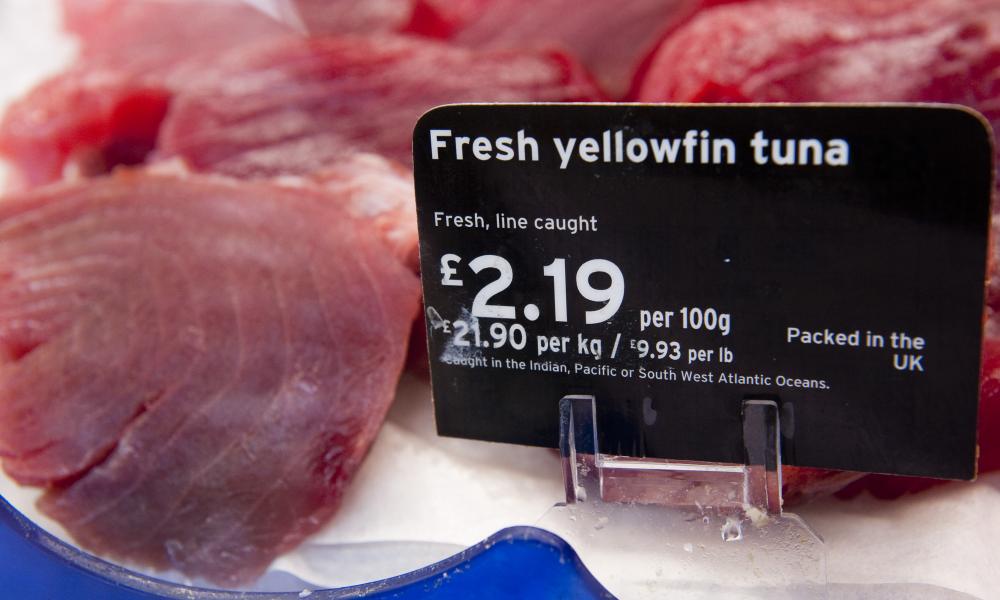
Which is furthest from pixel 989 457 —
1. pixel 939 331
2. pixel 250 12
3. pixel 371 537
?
pixel 250 12

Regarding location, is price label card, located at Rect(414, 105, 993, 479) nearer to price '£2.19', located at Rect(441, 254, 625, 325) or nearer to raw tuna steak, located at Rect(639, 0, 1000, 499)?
price '£2.19', located at Rect(441, 254, 625, 325)

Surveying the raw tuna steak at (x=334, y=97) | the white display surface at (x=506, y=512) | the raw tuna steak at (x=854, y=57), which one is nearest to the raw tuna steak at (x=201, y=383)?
the white display surface at (x=506, y=512)

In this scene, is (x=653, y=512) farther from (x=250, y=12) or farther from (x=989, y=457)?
(x=250, y=12)

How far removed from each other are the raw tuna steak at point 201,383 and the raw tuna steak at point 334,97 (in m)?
0.18

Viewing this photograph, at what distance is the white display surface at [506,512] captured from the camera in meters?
0.73

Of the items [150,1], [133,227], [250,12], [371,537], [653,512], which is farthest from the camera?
[150,1]

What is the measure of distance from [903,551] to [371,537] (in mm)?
483

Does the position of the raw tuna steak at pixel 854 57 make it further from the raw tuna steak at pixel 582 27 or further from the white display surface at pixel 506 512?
the raw tuna steak at pixel 582 27

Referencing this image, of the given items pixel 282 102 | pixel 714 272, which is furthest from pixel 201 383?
pixel 714 272

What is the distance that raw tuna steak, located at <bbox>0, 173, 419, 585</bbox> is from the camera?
33.5 inches

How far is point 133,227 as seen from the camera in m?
0.94

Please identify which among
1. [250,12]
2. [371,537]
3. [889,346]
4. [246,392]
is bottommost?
[371,537]

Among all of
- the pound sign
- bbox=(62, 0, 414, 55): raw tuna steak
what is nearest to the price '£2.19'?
the pound sign

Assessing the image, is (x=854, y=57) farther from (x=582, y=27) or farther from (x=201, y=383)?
(x=201, y=383)
